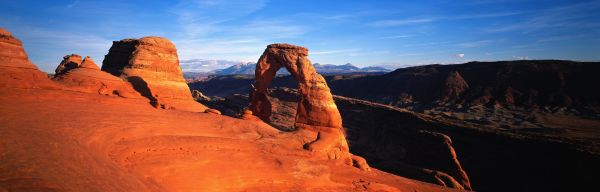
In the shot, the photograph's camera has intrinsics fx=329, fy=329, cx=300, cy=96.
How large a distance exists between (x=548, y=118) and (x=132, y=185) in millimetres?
51000

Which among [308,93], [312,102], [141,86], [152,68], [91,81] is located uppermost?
[152,68]

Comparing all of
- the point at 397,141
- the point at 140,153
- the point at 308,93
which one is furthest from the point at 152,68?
the point at 397,141

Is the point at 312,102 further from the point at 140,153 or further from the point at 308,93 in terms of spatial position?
the point at 140,153

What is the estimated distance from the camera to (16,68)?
12.9 m

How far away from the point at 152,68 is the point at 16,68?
32.3ft

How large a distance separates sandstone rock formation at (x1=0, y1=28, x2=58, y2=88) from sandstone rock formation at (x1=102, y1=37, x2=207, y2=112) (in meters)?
7.10

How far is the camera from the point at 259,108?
21.8 m

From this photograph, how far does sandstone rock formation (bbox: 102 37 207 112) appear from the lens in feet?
71.0

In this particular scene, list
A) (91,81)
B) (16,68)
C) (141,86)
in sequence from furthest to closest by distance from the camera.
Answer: (141,86)
(91,81)
(16,68)

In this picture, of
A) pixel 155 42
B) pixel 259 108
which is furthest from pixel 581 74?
pixel 155 42

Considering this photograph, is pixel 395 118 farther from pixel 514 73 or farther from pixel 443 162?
pixel 514 73

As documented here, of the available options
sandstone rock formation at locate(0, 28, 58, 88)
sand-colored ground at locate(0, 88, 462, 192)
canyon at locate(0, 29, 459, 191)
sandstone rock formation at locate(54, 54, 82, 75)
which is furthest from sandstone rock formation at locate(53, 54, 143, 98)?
sandstone rock formation at locate(54, 54, 82, 75)

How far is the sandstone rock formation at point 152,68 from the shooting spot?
21.6m

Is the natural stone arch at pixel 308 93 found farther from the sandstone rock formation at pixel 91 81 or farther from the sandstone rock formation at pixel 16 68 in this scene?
the sandstone rock formation at pixel 16 68
